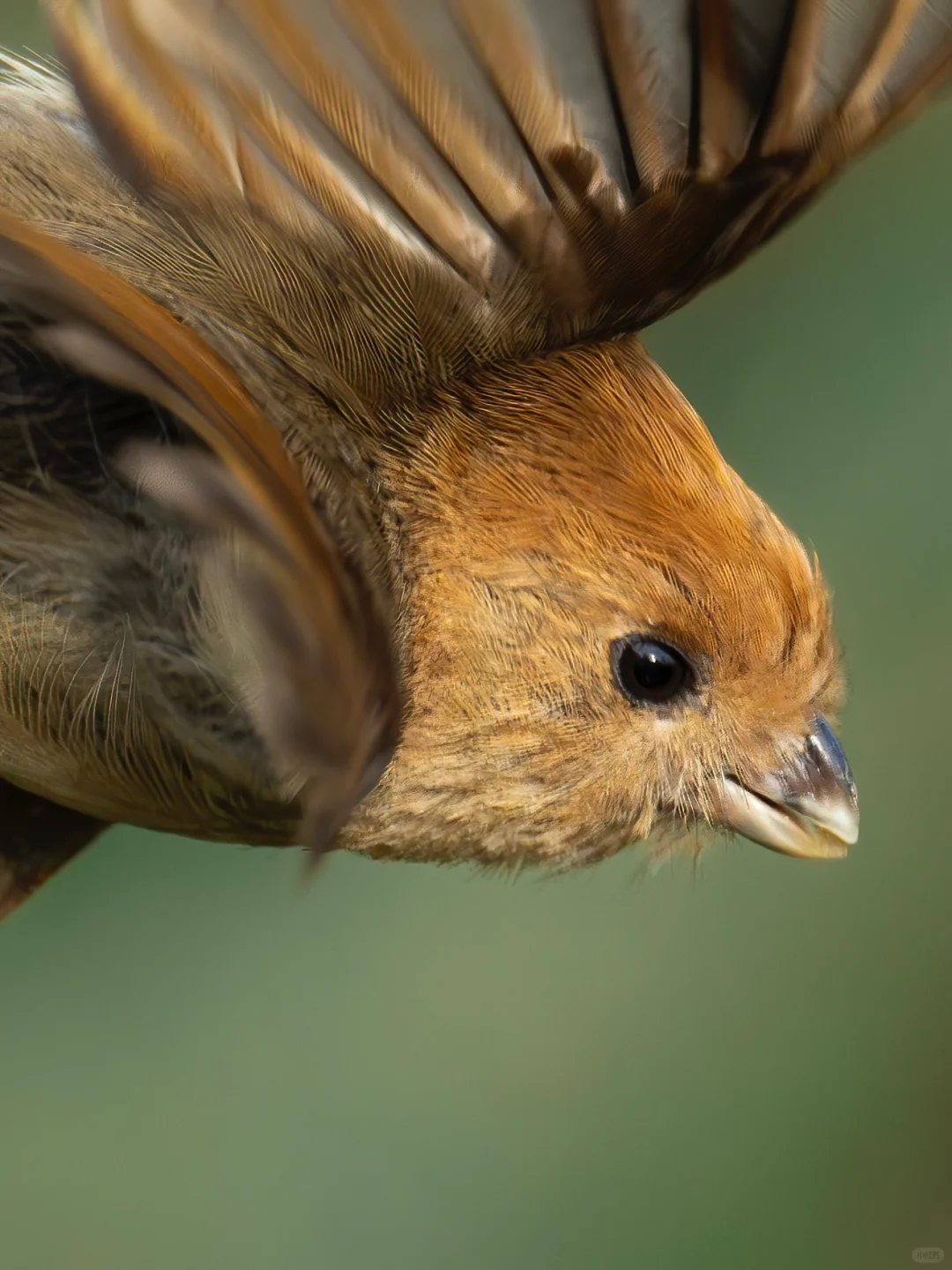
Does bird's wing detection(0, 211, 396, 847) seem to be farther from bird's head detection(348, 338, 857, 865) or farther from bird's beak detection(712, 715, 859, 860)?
bird's beak detection(712, 715, 859, 860)

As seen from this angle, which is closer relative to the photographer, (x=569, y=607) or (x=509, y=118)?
(x=509, y=118)

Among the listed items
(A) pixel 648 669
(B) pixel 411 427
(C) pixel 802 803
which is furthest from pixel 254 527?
(C) pixel 802 803

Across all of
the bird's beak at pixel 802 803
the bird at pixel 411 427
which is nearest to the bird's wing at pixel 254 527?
the bird at pixel 411 427

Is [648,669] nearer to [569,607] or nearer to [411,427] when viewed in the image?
[569,607]

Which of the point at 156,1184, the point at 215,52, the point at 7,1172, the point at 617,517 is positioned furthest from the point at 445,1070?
the point at 215,52

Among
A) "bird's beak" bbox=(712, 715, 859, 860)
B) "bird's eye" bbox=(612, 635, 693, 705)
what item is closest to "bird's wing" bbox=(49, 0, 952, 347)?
"bird's eye" bbox=(612, 635, 693, 705)

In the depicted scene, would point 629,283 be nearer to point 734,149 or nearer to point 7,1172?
point 734,149

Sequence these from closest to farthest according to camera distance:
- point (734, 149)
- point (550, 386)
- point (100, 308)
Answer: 1. point (100, 308)
2. point (734, 149)
3. point (550, 386)

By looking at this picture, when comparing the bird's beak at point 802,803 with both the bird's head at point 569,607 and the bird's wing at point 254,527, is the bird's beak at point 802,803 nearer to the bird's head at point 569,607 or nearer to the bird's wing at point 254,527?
the bird's head at point 569,607
